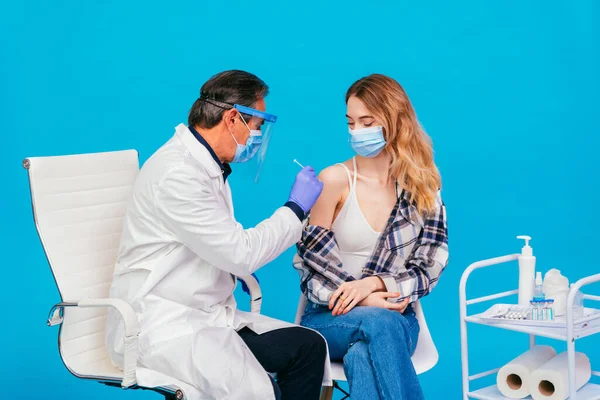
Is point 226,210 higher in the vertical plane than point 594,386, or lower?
higher

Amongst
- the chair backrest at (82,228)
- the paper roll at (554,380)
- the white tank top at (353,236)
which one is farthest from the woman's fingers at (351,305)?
the chair backrest at (82,228)

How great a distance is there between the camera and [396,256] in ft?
10.2

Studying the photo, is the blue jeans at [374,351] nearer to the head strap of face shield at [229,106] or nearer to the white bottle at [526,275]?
the white bottle at [526,275]

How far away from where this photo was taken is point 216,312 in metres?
2.78

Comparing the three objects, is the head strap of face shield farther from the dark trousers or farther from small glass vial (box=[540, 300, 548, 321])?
small glass vial (box=[540, 300, 548, 321])

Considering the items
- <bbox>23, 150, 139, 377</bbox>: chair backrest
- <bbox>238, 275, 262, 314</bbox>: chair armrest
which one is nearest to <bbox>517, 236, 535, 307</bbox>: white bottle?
<bbox>238, 275, 262, 314</bbox>: chair armrest

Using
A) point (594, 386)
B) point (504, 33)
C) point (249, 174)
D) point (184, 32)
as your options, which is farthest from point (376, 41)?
point (594, 386)

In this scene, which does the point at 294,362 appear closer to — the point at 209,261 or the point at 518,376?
the point at 209,261

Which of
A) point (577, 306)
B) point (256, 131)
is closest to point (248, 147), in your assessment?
point (256, 131)

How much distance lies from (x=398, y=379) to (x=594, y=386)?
72 cm

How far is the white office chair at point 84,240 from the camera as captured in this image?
2.72 meters

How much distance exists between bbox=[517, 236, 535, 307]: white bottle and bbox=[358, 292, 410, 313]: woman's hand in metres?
0.39

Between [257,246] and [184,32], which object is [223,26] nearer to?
[184,32]

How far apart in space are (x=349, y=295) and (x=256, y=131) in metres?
0.59
